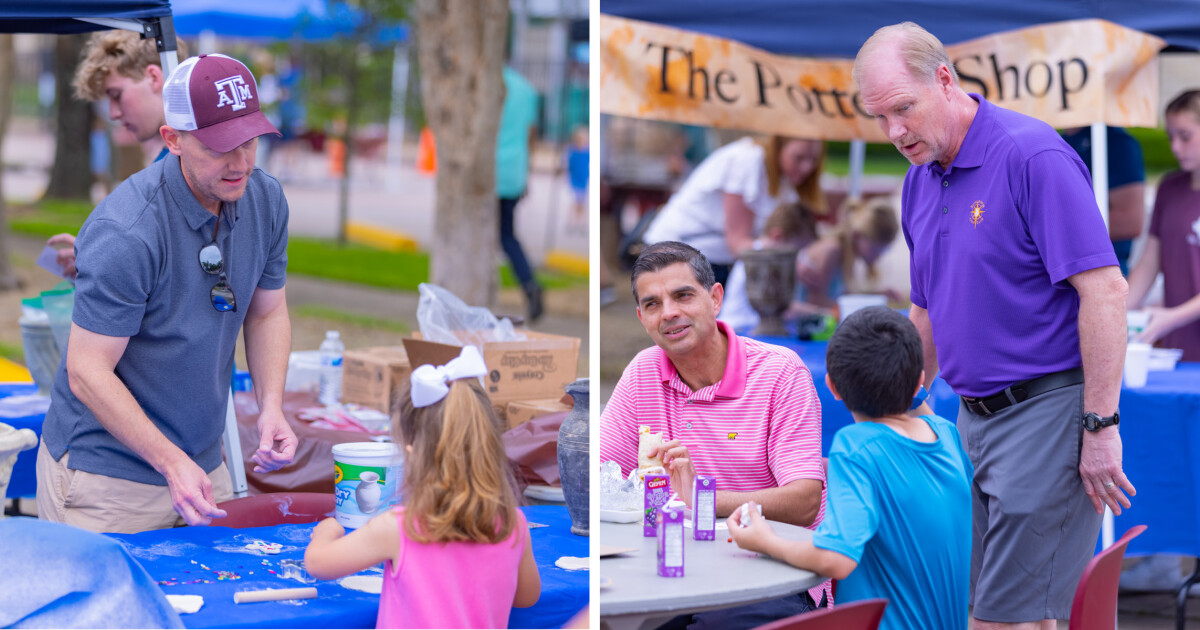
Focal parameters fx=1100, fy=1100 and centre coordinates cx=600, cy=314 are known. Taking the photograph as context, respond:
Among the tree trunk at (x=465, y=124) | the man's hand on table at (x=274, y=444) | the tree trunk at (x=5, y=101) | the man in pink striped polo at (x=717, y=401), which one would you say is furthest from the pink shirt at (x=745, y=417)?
the tree trunk at (x=5, y=101)

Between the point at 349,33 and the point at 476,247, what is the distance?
5322 mm

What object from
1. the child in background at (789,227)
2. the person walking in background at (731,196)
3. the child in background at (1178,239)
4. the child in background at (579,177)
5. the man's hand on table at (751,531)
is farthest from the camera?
the child in background at (579,177)

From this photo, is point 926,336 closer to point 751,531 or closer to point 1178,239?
point 751,531

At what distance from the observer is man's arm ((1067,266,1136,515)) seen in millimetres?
2521

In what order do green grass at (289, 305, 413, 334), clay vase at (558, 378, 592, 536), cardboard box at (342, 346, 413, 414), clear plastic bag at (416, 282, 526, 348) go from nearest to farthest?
clay vase at (558, 378, 592, 536)
clear plastic bag at (416, 282, 526, 348)
cardboard box at (342, 346, 413, 414)
green grass at (289, 305, 413, 334)

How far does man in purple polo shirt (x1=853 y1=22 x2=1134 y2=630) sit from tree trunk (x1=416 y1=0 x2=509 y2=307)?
4.73 m

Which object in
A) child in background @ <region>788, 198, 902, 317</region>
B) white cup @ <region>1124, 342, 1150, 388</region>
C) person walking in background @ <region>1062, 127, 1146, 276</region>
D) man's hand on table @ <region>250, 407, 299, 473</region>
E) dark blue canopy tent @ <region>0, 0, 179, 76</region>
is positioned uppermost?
dark blue canopy tent @ <region>0, 0, 179, 76</region>

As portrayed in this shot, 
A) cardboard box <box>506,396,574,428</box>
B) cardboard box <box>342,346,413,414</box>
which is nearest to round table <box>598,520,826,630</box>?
cardboard box <box>506,396,574,428</box>

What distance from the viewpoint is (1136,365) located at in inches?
156

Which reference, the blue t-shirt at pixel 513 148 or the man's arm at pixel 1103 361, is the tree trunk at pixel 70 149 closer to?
the blue t-shirt at pixel 513 148

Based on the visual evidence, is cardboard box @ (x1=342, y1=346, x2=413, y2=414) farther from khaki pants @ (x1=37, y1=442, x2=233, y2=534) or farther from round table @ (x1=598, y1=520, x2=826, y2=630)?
round table @ (x1=598, y1=520, x2=826, y2=630)

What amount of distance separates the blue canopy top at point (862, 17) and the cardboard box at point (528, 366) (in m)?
1.39

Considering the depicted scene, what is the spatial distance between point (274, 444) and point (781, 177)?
14.0ft

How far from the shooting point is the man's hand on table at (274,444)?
274 centimetres
